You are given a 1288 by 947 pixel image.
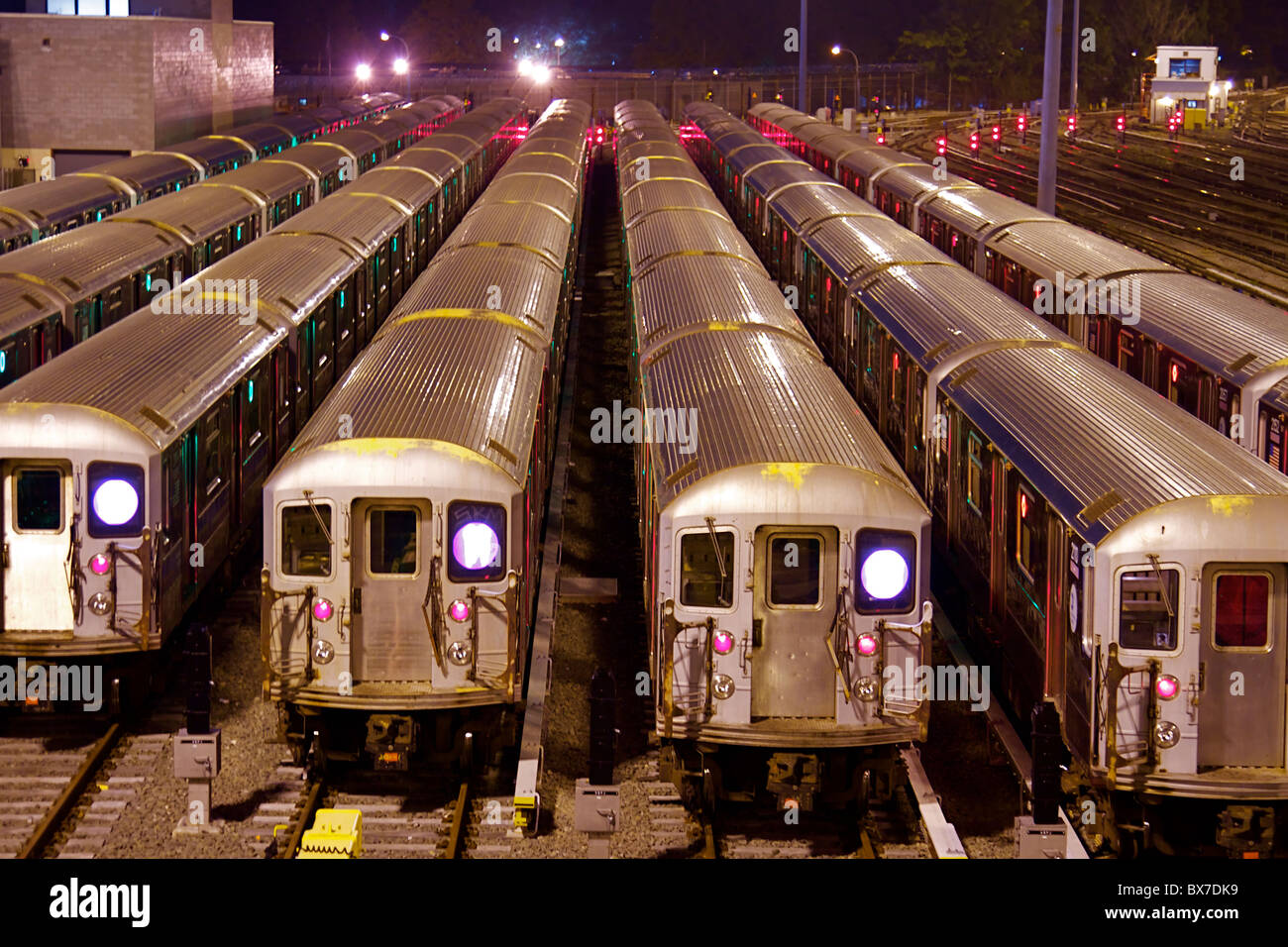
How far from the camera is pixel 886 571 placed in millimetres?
10703

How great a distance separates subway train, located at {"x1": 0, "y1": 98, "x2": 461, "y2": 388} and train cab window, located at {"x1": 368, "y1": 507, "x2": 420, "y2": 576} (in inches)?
277

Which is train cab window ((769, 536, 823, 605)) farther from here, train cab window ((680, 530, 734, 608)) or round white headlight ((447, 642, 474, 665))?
round white headlight ((447, 642, 474, 665))

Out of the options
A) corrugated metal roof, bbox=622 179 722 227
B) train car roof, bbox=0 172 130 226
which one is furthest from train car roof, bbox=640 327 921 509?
train car roof, bbox=0 172 130 226

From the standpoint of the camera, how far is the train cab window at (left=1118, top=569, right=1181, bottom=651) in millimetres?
10086

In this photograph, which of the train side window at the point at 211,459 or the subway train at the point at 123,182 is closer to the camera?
the train side window at the point at 211,459

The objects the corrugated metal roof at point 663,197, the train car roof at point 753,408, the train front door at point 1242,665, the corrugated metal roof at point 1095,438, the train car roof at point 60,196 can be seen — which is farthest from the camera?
the corrugated metal roof at point 663,197

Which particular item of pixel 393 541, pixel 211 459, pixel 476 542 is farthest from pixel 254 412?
pixel 476 542

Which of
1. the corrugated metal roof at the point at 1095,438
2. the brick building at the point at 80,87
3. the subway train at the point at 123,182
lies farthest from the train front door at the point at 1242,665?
the brick building at the point at 80,87

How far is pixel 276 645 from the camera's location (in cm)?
1137

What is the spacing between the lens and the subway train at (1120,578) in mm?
10016

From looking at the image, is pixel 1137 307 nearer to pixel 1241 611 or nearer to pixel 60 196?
pixel 1241 611

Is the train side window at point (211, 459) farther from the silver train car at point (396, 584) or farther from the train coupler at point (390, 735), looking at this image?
the train coupler at point (390, 735)

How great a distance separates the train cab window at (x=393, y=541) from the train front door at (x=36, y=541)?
2804mm
